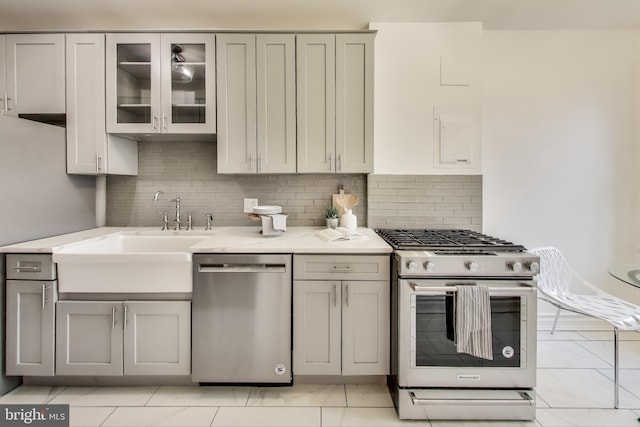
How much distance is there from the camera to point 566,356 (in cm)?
257

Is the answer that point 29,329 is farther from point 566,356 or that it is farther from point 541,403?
point 566,356

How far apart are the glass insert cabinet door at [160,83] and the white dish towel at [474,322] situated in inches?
79.9

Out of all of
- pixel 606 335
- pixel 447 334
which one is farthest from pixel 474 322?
pixel 606 335

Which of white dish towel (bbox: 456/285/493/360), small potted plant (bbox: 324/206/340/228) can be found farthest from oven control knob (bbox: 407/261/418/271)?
small potted plant (bbox: 324/206/340/228)

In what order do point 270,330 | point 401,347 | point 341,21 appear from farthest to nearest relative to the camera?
1. point 341,21
2. point 270,330
3. point 401,347

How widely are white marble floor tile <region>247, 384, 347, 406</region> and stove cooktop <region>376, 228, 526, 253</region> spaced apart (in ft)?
3.22

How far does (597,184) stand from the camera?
2934mm

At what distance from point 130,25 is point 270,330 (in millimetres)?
2638

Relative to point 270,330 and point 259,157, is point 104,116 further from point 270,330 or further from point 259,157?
point 270,330

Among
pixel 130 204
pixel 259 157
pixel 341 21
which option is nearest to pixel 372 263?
pixel 259 157

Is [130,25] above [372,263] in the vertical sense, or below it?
above

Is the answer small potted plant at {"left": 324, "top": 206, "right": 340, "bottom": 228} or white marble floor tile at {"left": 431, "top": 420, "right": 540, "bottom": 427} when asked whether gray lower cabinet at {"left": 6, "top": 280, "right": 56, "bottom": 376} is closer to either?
small potted plant at {"left": 324, "top": 206, "right": 340, "bottom": 228}

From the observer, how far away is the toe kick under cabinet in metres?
2.06

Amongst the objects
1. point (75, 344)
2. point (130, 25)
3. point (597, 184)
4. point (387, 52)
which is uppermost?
point (130, 25)
